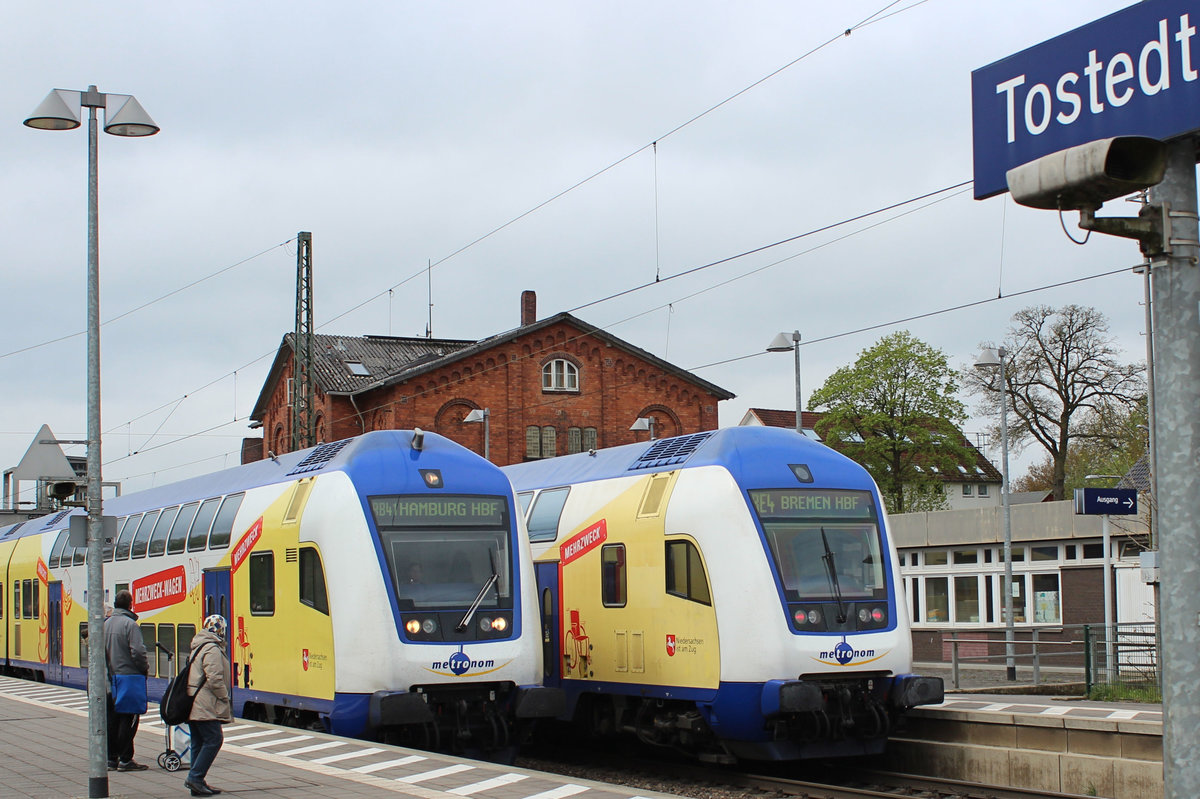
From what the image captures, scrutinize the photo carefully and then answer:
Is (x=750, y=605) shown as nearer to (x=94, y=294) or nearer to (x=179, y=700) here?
(x=179, y=700)

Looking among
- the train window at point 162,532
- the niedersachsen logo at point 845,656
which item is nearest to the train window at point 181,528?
the train window at point 162,532

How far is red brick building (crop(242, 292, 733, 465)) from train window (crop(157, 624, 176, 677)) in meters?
30.8

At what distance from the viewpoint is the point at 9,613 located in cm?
2895

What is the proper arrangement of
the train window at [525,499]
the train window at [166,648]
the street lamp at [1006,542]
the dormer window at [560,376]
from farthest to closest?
the dormer window at [560,376], the street lamp at [1006,542], the train window at [166,648], the train window at [525,499]

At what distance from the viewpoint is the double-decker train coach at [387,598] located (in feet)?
44.0

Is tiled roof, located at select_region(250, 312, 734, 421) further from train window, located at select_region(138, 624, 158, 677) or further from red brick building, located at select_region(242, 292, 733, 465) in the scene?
train window, located at select_region(138, 624, 158, 677)

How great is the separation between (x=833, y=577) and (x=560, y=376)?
41567 mm

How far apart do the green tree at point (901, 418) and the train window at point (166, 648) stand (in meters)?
41.8

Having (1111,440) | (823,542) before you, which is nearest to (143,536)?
(823,542)

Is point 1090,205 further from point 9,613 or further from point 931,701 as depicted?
point 9,613

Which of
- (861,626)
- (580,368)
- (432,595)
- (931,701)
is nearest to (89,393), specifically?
(432,595)

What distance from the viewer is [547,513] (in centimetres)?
1738

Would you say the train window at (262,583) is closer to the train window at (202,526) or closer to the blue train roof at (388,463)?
the blue train roof at (388,463)

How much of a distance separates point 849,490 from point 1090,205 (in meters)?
9.89
